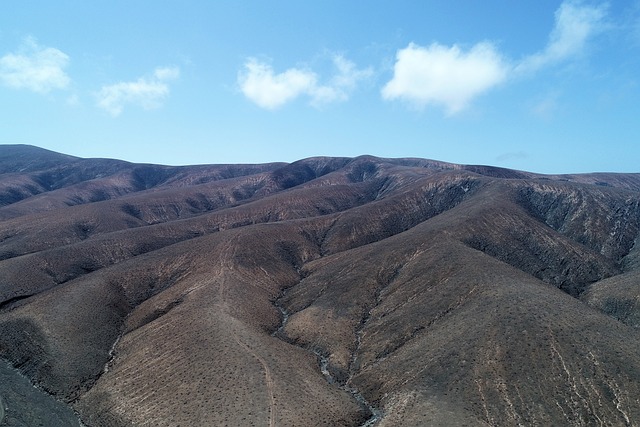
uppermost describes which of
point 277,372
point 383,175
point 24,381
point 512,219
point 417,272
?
point 383,175

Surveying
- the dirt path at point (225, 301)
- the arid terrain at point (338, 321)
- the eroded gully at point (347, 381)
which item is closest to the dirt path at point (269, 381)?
the dirt path at point (225, 301)

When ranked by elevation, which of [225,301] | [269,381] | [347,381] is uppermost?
[225,301]

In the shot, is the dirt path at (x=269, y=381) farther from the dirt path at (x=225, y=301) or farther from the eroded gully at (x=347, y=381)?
the eroded gully at (x=347, y=381)

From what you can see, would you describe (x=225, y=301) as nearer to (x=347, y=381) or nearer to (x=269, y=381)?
(x=269, y=381)

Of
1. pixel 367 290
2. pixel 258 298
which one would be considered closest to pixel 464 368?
pixel 367 290

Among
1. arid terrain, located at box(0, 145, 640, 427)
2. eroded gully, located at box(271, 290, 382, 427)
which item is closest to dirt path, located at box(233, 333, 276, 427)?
arid terrain, located at box(0, 145, 640, 427)

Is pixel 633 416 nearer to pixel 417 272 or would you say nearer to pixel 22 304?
pixel 417 272

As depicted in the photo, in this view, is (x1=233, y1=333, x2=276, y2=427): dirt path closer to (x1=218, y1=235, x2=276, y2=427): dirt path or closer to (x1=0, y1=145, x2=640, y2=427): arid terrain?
(x1=218, y1=235, x2=276, y2=427): dirt path

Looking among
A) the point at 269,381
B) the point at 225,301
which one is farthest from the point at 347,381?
the point at 225,301
